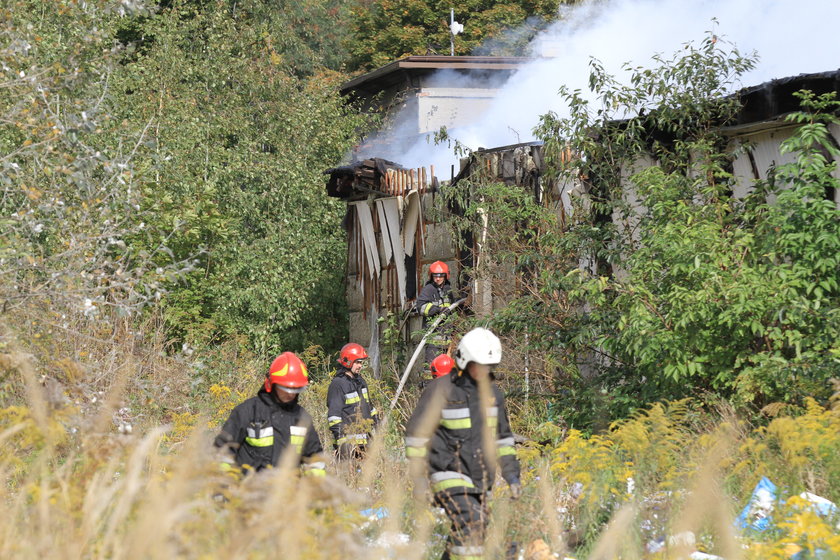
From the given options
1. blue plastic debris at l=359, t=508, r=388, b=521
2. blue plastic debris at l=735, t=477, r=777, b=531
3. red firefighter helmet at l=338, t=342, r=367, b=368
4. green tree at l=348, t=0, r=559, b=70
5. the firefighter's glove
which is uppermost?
green tree at l=348, t=0, r=559, b=70

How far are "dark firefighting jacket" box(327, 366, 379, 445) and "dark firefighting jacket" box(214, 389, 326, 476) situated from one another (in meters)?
2.91

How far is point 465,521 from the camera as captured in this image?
18.0 feet

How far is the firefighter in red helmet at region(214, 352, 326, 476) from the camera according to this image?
6.19 metres

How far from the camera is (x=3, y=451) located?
20.5ft

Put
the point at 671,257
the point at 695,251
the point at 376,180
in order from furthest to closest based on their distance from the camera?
the point at 376,180 < the point at 671,257 < the point at 695,251

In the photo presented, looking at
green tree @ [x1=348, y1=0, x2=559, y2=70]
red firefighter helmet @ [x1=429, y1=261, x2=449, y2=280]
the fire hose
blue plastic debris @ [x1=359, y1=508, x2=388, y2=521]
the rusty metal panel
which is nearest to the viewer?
blue plastic debris @ [x1=359, y1=508, x2=388, y2=521]

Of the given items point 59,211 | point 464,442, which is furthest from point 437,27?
point 464,442

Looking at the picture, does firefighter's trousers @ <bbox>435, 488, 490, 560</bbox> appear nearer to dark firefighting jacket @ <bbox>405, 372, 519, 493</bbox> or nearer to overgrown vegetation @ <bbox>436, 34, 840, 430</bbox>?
dark firefighting jacket @ <bbox>405, 372, 519, 493</bbox>

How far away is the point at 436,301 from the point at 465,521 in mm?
7411

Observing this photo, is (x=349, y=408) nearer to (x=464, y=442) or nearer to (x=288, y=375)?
(x=288, y=375)

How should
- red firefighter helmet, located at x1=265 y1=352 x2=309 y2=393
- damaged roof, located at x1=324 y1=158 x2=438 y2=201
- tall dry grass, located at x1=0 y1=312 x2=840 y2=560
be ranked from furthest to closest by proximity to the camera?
damaged roof, located at x1=324 y1=158 x2=438 y2=201 → red firefighter helmet, located at x1=265 y1=352 x2=309 y2=393 → tall dry grass, located at x1=0 y1=312 x2=840 y2=560

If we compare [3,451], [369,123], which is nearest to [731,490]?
[3,451]

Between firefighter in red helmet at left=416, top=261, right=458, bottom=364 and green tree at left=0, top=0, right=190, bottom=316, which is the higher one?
green tree at left=0, top=0, right=190, bottom=316

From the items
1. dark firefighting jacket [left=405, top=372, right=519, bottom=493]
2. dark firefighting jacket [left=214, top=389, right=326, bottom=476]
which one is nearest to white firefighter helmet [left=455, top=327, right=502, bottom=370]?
dark firefighting jacket [left=405, top=372, right=519, bottom=493]
